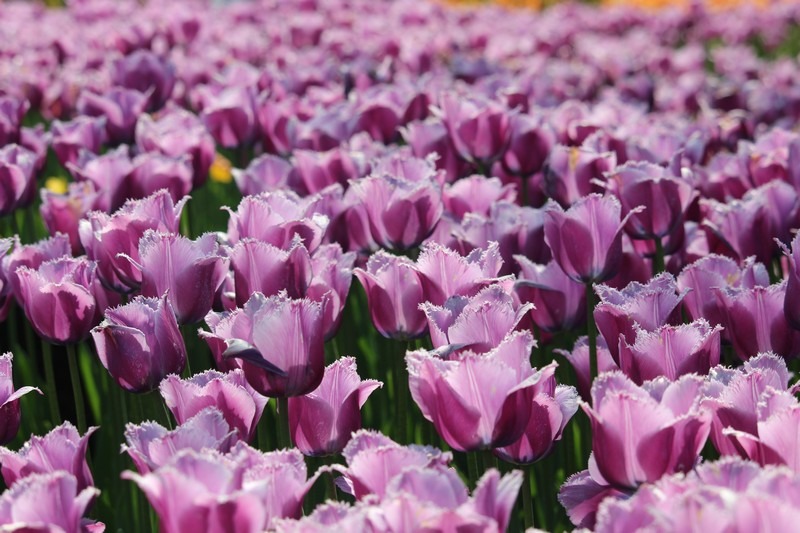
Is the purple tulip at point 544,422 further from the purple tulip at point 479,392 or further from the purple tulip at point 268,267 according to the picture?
the purple tulip at point 268,267

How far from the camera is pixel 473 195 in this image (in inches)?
122

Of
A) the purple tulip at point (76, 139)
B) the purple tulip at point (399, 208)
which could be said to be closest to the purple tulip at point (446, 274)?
the purple tulip at point (399, 208)

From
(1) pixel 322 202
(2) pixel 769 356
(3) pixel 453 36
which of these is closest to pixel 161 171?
(1) pixel 322 202

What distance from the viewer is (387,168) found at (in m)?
3.07

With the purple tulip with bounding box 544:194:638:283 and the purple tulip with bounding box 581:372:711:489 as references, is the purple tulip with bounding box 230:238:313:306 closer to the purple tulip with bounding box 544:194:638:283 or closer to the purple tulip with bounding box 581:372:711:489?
the purple tulip with bounding box 544:194:638:283

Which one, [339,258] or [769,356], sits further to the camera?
[339,258]

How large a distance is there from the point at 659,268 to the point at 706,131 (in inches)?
56.8

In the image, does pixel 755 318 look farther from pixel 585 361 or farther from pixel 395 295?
pixel 395 295

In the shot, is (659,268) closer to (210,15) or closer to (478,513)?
(478,513)

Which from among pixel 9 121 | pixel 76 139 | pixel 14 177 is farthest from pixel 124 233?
pixel 9 121

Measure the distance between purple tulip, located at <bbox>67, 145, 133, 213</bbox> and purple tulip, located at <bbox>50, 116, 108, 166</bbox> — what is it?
54 centimetres

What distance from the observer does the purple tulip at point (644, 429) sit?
5.48 ft

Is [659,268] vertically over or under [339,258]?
under

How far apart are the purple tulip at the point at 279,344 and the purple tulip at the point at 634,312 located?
1.86ft
